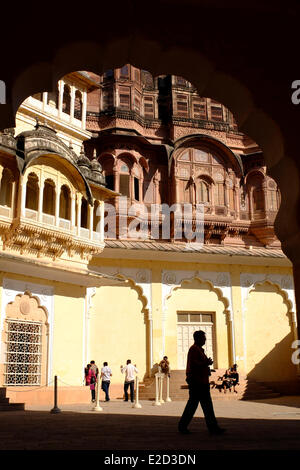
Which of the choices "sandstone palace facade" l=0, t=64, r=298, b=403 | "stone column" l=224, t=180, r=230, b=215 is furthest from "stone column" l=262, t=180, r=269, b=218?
"stone column" l=224, t=180, r=230, b=215

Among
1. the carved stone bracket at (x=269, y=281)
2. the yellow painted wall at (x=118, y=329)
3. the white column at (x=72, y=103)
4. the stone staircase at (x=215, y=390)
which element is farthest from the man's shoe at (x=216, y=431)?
the carved stone bracket at (x=269, y=281)

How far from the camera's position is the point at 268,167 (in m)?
4.97

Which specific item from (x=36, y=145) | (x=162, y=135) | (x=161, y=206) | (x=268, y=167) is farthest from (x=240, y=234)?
(x=268, y=167)

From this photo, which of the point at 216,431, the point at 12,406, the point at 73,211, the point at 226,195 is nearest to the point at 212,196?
the point at 226,195

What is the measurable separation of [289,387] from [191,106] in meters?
16.6

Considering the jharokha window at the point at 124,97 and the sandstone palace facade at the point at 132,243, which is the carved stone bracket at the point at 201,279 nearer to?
the sandstone palace facade at the point at 132,243

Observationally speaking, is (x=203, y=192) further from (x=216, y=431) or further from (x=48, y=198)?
(x=216, y=431)

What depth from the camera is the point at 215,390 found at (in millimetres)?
20750

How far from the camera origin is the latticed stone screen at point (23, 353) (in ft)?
56.9

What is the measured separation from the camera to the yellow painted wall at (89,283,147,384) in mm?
21828

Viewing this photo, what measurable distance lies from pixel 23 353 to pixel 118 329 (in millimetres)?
5401

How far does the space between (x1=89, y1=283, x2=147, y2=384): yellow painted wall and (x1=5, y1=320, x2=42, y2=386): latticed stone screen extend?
3.61 metres

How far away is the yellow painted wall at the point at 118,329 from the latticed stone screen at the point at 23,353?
11.8 ft
